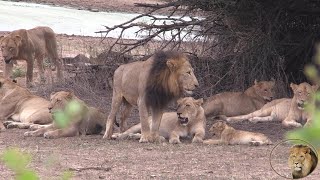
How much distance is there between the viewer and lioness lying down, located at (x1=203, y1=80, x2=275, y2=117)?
33.9 feet

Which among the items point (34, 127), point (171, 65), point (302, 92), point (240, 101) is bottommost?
point (34, 127)

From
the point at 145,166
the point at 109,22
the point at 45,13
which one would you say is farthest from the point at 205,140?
the point at 45,13

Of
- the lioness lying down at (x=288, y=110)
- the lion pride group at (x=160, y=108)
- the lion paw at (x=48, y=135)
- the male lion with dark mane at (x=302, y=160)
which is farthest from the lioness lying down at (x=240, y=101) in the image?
the male lion with dark mane at (x=302, y=160)

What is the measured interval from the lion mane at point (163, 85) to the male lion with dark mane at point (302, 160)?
20.0ft

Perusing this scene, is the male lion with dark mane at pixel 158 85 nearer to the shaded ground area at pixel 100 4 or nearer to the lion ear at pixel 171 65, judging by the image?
the lion ear at pixel 171 65

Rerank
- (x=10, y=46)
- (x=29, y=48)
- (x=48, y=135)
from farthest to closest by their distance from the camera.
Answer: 1. (x=29, y=48)
2. (x=10, y=46)
3. (x=48, y=135)

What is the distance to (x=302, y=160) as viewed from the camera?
138cm

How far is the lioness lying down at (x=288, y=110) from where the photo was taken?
361 inches

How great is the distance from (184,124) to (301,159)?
659cm

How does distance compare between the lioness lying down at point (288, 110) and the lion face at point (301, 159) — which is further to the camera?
the lioness lying down at point (288, 110)

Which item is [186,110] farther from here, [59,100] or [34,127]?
[34,127]

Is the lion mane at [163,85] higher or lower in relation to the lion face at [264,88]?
higher

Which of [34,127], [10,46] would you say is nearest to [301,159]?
[34,127]

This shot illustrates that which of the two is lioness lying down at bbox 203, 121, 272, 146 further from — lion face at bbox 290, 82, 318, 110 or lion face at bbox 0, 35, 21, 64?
lion face at bbox 0, 35, 21, 64
